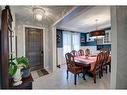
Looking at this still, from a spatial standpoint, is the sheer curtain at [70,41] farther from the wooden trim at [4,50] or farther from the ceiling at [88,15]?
the wooden trim at [4,50]

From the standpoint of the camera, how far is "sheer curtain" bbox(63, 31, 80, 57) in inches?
248

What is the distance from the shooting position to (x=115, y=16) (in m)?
1.48

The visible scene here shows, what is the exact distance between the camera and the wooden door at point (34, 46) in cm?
438

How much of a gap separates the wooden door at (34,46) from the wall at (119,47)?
3559 millimetres

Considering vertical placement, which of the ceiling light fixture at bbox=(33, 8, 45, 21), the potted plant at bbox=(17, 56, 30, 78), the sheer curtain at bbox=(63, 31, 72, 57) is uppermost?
the ceiling light fixture at bbox=(33, 8, 45, 21)

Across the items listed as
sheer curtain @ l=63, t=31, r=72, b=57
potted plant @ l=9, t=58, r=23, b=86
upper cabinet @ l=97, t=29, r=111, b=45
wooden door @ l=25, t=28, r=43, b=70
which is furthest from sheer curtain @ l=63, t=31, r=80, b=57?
potted plant @ l=9, t=58, r=23, b=86

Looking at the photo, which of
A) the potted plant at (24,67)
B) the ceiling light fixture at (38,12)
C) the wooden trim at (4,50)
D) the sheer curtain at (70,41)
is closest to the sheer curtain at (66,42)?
the sheer curtain at (70,41)

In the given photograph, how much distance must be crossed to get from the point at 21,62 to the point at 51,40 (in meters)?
3.01

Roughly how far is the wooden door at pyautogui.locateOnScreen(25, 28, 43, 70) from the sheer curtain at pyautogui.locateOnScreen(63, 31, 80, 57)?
1828mm

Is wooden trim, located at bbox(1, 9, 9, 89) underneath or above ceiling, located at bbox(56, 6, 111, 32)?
underneath

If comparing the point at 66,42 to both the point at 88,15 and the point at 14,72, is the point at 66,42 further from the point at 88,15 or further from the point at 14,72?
the point at 14,72

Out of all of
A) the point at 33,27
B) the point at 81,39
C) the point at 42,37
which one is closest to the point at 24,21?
the point at 33,27

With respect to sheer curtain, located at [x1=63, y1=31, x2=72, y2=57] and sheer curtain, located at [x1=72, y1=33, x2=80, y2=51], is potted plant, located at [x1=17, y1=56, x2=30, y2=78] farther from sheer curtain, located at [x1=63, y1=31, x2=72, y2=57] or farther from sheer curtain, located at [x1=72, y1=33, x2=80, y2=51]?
sheer curtain, located at [x1=72, y1=33, x2=80, y2=51]

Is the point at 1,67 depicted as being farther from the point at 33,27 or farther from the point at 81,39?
the point at 81,39
